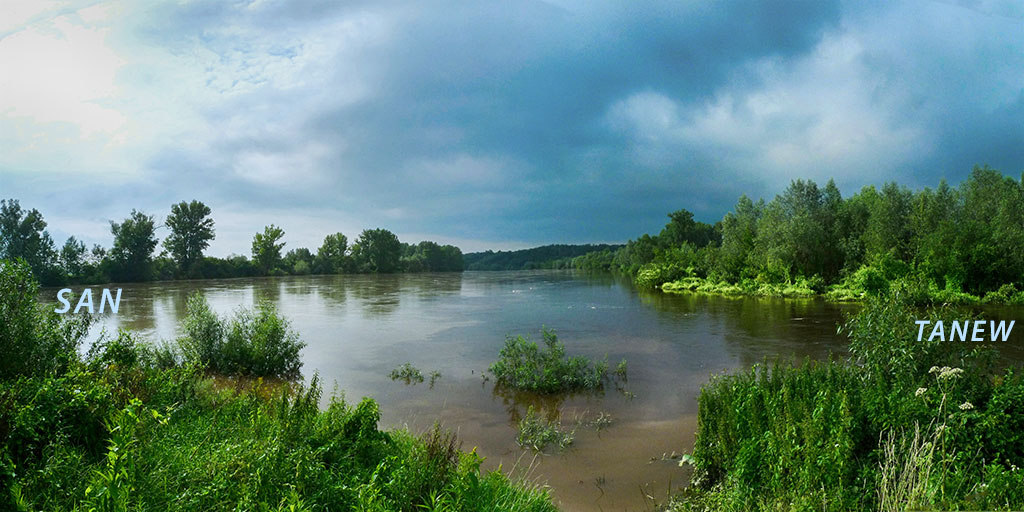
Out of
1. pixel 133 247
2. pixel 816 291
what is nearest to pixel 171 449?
pixel 816 291

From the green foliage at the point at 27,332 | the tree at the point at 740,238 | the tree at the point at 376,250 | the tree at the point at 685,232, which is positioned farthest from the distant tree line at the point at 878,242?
the tree at the point at 376,250

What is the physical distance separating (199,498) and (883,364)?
316 inches

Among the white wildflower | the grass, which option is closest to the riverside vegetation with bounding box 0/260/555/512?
the white wildflower

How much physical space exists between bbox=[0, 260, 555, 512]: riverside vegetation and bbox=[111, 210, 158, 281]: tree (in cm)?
5737

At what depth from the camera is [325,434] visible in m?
5.91

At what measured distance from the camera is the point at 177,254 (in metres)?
63.4

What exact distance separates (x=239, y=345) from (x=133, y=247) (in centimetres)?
5408

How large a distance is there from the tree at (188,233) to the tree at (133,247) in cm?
373

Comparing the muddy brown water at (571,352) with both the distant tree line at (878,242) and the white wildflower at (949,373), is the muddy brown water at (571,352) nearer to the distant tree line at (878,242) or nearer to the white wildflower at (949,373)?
the white wildflower at (949,373)

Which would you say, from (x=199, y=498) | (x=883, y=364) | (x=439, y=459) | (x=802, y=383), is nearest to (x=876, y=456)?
(x=802, y=383)

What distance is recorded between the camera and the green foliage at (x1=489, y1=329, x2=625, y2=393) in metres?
12.8

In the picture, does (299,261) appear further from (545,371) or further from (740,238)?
(545,371)

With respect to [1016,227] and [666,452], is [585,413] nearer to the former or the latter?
[666,452]

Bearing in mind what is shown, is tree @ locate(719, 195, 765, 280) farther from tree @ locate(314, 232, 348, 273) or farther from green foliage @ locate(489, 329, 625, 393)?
tree @ locate(314, 232, 348, 273)
